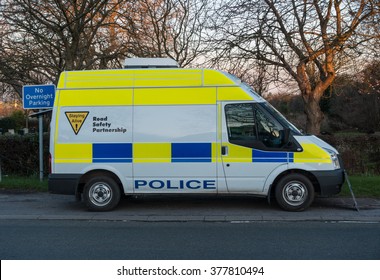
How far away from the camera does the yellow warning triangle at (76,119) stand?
8.22 meters

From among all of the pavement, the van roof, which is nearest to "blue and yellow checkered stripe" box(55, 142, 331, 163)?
the pavement

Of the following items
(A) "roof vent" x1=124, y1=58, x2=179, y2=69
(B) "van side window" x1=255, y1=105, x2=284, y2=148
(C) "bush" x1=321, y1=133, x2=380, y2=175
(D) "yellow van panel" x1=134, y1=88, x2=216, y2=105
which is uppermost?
(A) "roof vent" x1=124, y1=58, x2=179, y2=69

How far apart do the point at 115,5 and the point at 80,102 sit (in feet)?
22.3

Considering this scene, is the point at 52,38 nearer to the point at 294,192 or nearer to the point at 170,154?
the point at 170,154

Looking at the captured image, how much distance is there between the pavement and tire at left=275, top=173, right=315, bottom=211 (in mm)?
152

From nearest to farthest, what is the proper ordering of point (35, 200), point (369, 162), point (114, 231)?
point (114, 231) → point (35, 200) → point (369, 162)

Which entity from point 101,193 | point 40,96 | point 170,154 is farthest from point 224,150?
point 40,96

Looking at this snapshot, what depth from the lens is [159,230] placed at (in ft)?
23.0

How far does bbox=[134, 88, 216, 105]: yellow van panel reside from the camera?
8.09m

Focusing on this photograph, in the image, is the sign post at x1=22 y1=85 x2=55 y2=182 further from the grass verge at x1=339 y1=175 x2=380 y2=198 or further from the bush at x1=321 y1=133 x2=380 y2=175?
the bush at x1=321 y1=133 x2=380 y2=175

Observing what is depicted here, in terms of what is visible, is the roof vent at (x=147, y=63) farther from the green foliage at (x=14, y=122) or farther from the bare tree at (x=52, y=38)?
the green foliage at (x=14, y=122)

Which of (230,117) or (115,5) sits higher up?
(115,5)

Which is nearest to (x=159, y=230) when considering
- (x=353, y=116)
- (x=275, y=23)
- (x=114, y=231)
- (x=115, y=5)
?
(x=114, y=231)

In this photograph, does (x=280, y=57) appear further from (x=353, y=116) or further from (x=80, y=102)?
(x=353, y=116)
